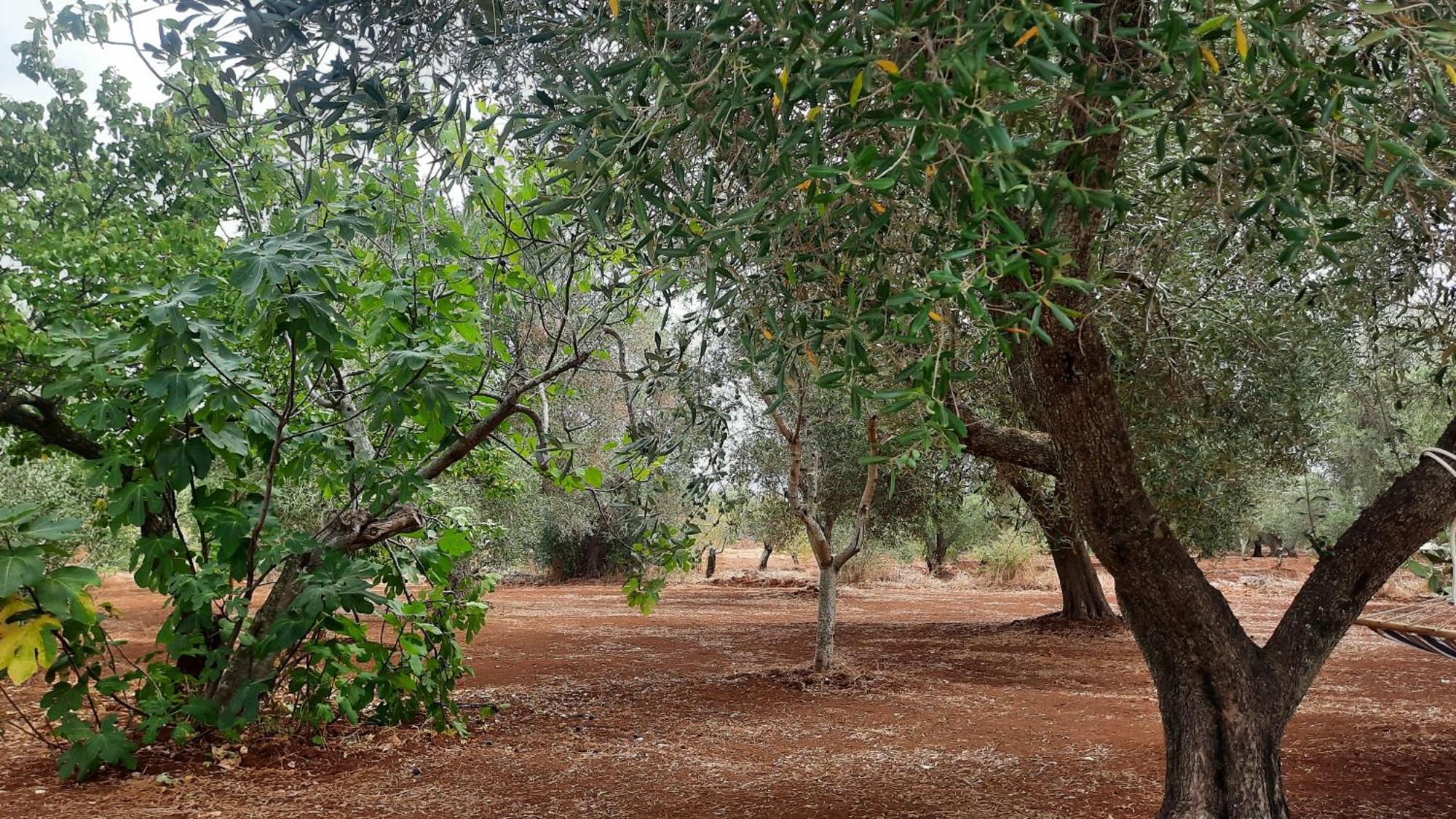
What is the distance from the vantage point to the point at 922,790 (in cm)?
521

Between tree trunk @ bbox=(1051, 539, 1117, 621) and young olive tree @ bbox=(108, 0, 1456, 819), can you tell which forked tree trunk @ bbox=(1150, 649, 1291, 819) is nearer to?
young olive tree @ bbox=(108, 0, 1456, 819)

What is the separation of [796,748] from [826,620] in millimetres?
2699

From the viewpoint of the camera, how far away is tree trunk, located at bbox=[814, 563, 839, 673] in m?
8.95

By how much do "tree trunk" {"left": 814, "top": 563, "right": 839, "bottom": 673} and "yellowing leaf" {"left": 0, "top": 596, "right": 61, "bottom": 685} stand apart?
252 inches

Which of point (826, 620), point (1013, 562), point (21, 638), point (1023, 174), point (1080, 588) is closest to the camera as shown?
point (1023, 174)

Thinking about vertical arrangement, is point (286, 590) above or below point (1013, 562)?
above

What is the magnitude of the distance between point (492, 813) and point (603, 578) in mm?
21460

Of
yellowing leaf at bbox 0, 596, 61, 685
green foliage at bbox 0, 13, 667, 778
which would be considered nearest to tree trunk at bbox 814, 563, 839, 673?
green foliage at bbox 0, 13, 667, 778

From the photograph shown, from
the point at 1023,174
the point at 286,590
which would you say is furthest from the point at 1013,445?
the point at 286,590

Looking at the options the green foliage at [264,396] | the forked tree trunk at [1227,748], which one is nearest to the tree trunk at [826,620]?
the green foliage at [264,396]

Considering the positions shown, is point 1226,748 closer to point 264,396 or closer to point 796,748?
point 796,748

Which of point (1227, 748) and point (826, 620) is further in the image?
point (826, 620)

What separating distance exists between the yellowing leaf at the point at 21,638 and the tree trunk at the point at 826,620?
6.40 m

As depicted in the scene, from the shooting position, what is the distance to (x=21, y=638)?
3549 millimetres
